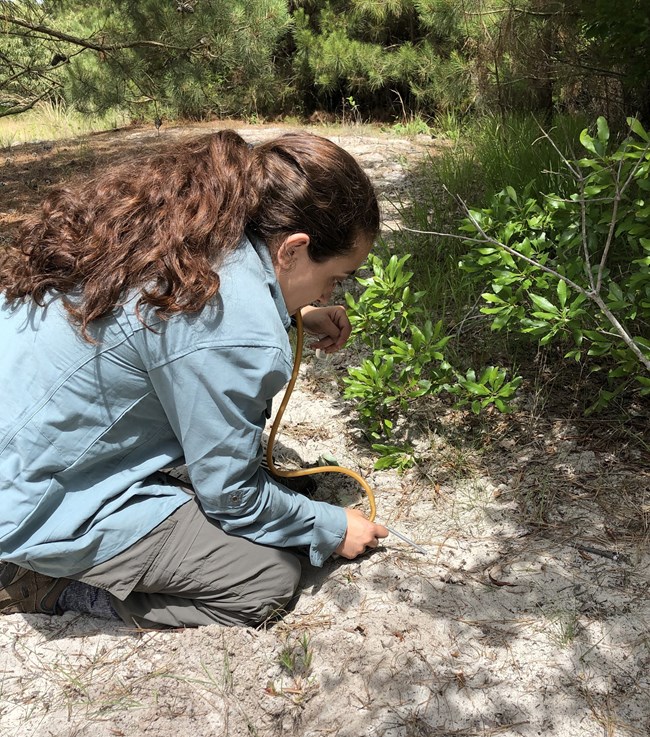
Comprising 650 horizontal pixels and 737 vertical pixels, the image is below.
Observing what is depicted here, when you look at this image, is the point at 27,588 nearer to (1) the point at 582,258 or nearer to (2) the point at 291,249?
(2) the point at 291,249

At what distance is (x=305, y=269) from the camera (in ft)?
5.78

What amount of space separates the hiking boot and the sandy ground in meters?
0.05

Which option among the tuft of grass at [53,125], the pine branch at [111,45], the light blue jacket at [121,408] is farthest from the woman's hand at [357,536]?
the tuft of grass at [53,125]

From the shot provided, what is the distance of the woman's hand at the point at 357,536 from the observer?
1.98 metres

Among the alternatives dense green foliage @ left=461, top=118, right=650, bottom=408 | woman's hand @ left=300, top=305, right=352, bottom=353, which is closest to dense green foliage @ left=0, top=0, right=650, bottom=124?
dense green foliage @ left=461, top=118, right=650, bottom=408

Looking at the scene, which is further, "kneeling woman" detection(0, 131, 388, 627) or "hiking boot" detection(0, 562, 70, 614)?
"hiking boot" detection(0, 562, 70, 614)

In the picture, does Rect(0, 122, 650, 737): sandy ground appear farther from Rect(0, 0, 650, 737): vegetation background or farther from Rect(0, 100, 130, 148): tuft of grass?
Rect(0, 100, 130, 148): tuft of grass

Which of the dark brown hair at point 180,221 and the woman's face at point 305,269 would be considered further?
the woman's face at point 305,269

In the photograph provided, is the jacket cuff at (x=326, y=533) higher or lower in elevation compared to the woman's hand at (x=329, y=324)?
lower

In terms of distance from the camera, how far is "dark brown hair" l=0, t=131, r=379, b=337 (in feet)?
5.20

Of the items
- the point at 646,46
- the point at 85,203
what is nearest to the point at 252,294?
the point at 85,203

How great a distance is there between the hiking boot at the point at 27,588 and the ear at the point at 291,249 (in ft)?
3.38

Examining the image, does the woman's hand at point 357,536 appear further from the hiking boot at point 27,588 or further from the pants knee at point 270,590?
the hiking boot at point 27,588

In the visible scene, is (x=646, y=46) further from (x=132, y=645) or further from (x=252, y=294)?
(x=132, y=645)
